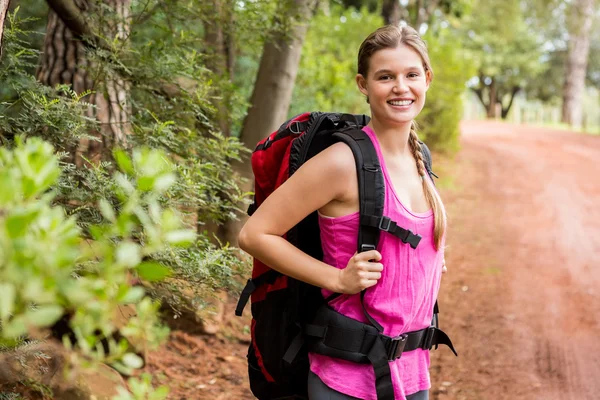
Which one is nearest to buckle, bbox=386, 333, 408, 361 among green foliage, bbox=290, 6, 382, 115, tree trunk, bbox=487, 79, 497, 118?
green foliage, bbox=290, 6, 382, 115

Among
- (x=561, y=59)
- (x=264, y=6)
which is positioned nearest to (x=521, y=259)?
(x=264, y=6)

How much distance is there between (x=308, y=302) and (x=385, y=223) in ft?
1.65

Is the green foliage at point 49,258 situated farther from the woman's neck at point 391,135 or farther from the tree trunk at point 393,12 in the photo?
the tree trunk at point 393,12

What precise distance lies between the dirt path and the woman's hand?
9.38 ft

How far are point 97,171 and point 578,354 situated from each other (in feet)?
16.3

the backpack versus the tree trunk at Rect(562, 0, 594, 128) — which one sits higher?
the tree trunk at Rect(562, 0, 594, 128)

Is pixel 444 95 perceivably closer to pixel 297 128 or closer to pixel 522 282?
pixel 522 282

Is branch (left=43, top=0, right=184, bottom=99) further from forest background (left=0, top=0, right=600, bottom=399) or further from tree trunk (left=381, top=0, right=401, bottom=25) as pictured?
tree trunk (left=381, top=0, right=401, bottom=25)

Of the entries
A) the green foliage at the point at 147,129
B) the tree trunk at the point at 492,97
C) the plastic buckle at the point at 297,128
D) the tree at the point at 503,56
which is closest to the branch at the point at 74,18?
the green foliage at the point at 147,129

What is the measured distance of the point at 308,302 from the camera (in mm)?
2480

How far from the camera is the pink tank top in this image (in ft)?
7.45

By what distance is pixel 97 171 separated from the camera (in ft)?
9.71

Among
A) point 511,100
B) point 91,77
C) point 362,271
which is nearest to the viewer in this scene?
point 362,271

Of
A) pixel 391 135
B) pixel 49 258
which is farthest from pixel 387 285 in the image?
pixel 49 258
